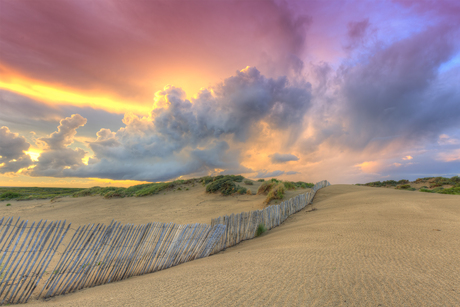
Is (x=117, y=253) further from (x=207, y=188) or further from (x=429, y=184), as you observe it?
(x=429, y=184)

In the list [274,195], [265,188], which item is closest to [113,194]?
[265,188]

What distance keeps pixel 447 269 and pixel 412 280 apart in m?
0.94

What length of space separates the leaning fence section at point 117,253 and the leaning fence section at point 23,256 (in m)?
0.27

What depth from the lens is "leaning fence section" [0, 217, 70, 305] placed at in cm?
385

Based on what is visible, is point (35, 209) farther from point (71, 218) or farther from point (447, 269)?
point (447, 269)

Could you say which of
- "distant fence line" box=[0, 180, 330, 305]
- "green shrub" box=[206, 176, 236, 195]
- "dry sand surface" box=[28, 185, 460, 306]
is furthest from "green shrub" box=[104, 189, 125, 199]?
"dry sand surface" box=[28, 185, 460, 306]

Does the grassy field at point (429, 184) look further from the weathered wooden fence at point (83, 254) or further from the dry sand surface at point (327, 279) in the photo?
the weathered wooden fence at point (83, 254)

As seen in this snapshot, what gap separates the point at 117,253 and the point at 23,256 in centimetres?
161

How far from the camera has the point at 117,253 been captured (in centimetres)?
498

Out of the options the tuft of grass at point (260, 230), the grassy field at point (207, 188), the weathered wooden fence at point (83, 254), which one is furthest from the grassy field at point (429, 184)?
the weathered wooden fence at point (83, 254)

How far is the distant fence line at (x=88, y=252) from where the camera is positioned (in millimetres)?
3969

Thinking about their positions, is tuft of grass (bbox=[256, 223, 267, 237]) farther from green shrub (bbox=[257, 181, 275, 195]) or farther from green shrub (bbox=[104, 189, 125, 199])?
green shrub (bbox=[104, 189, 125, 199])

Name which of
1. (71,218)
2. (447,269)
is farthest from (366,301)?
(71,218)

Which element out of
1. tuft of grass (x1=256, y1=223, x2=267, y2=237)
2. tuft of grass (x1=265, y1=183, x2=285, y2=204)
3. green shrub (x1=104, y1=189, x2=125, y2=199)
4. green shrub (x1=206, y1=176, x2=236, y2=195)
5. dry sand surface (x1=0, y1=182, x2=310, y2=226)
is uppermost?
green shrub (x1=206, y1=176, x2=236, y2=195)
